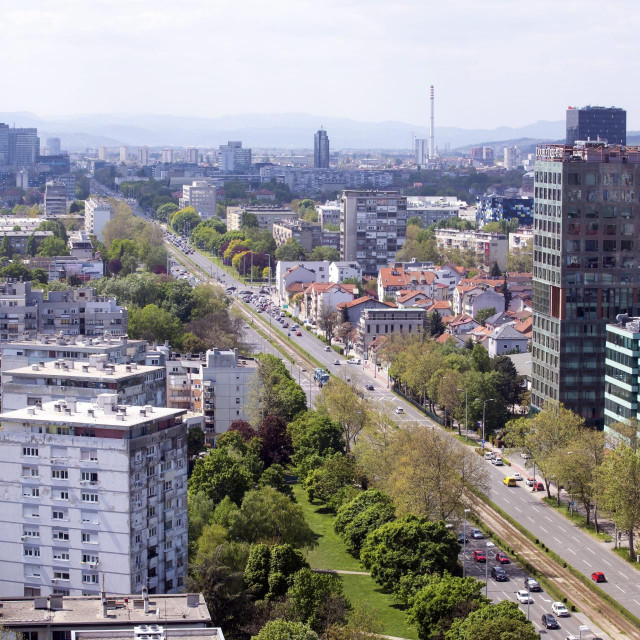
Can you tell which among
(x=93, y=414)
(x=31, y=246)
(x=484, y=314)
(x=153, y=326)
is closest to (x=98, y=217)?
(x=31, y=246)

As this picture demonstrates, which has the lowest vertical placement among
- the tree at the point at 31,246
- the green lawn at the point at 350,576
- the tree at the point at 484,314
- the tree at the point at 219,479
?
the green lawn at the point at 350,576

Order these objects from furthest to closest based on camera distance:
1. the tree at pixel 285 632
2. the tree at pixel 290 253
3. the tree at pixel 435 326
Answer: the tree at pixel 290 253 → the tree at pixel 435 326 → the tree at pixel 285 632

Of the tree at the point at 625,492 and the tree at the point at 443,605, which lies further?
the tree at the point at 625,492

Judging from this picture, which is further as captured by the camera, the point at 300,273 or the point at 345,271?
the point at 300,273

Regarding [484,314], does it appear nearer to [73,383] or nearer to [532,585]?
[73,383]

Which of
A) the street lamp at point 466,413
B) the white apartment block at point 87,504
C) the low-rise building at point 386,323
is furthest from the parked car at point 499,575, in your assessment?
the low-rise building at point 386,323

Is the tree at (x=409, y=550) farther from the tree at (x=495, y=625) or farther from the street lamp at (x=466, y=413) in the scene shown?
the street lamp at (x=466, y=413)

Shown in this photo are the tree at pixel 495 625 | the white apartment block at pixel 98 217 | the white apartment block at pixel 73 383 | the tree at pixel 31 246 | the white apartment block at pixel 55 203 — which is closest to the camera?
the tree at pixel 495 625
